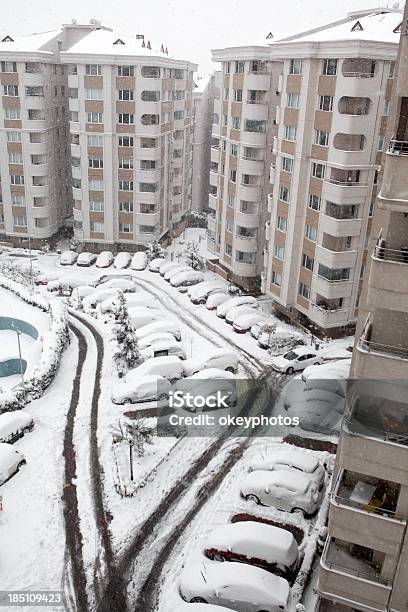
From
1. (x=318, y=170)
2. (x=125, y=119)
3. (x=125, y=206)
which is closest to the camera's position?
(x=318, y=170)

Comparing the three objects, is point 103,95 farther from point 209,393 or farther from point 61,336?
point 209,393

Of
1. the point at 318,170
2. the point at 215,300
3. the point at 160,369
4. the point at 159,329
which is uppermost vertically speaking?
the point at 318,170

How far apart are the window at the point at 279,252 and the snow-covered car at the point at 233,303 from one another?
14.5 ft

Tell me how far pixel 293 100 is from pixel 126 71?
21.4m

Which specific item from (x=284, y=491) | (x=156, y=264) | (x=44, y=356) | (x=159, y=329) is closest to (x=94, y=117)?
(x=156, y=264)

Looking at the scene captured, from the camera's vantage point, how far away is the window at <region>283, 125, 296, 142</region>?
3703 centimetres

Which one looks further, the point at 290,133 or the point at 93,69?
the point at 93,69

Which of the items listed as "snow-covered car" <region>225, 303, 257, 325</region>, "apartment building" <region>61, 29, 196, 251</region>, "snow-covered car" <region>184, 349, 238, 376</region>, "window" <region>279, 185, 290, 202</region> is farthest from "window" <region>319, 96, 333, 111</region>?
"apartment building" <region>61, 29, 196, 251</region>

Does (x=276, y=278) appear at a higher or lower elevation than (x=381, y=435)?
lower

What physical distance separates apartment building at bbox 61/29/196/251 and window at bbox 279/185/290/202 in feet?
61.1

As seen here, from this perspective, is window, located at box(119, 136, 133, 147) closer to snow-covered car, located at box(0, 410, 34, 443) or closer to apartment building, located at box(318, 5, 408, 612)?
snow-covered car, located at box(0, 410, 34, 443)

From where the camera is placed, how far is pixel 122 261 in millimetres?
53000

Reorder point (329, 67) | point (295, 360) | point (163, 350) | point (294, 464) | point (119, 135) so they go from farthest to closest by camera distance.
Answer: point (119, 135) → point (163, 350) → point (329, 67) → point (295, 360) → point (294, 464)

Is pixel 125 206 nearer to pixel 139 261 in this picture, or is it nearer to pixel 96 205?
pixel 96 205
